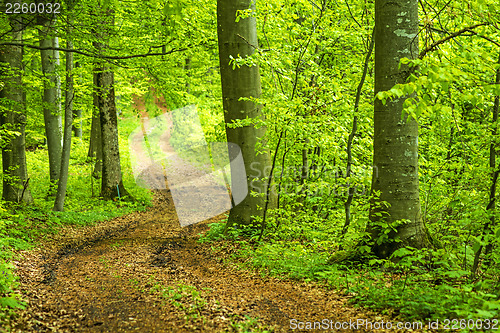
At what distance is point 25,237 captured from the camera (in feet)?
24.5

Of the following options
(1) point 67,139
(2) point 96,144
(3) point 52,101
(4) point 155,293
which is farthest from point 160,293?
(2) point 96,144

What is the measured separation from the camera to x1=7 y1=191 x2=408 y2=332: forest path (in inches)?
149

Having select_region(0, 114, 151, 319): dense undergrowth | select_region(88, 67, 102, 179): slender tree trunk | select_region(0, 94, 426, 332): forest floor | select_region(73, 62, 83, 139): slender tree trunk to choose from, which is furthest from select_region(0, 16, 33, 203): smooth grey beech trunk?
select_region(88, 67, 102, 179): slender tree trunk

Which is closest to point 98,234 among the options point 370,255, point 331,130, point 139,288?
point 139,288

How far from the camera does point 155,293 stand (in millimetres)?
4648

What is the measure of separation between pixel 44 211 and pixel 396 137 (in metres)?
9.63

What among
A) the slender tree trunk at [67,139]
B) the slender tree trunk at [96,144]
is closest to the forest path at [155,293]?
the slender tree trunk at [67,139]

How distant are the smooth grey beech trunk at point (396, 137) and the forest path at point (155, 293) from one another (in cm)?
131

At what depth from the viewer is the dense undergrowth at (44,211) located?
500cm

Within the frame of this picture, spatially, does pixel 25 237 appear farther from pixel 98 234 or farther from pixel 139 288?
pixel 139 288

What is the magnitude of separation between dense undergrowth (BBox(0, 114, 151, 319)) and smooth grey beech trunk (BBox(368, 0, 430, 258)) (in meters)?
4.69

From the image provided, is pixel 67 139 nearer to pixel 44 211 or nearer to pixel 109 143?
pixel 44 211

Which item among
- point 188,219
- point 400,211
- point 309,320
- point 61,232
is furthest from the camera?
A: point 188,219

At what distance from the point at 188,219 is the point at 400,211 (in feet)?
28.5
